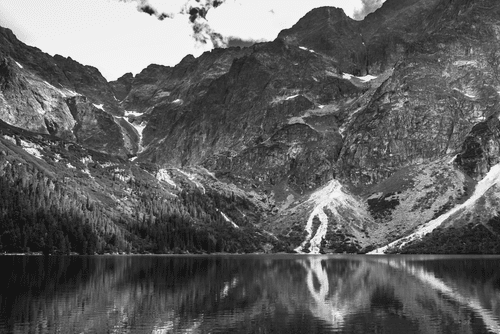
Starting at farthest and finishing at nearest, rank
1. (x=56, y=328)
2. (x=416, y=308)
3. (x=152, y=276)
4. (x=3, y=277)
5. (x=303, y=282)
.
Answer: (x=152, y=276) → (x=303, y=282) → (x=3, y=277) → (x=416, y=308) → (x=56, y=328)

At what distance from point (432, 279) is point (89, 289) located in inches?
3038

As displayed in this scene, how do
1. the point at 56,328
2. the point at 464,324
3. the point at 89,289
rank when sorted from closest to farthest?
the point at 56,328, the point at 464,324, the point at 89,289

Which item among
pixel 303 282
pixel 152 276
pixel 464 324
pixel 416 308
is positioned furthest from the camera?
pixel 152 276

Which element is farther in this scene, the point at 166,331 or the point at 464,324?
the point at 464,324

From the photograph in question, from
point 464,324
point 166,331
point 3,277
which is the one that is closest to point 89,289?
point 3,277

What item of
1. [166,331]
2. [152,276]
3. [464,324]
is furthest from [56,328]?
[152,276]

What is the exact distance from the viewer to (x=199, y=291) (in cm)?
9606

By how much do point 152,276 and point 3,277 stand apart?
3247 centimetres

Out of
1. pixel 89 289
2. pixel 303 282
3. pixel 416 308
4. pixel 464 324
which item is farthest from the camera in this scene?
pixel 303 282

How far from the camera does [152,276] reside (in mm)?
126438

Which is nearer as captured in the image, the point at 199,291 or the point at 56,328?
the point at 56,328

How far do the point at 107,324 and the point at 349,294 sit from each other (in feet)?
157

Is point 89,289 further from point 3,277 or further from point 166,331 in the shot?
point 166,331

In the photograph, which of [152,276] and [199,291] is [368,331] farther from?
[152,276]
